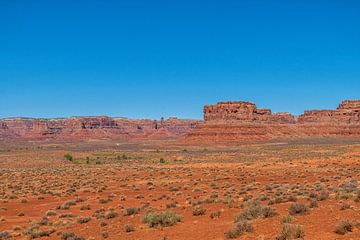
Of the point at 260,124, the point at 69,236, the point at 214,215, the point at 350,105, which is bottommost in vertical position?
the point at 69,236

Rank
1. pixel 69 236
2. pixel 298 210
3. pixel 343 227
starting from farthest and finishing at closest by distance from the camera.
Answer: pixel 298 210
pixel 69 236
pixel 343 227

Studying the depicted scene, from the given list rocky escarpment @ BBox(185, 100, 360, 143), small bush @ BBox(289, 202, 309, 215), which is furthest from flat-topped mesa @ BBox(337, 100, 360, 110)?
small bush @ BBox(289, 202, 309, 215)

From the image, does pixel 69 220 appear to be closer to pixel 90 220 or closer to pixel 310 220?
pixel 90 220

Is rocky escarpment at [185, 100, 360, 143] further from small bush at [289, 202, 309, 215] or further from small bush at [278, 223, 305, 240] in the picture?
small bush at [278, 223, 305, 240]

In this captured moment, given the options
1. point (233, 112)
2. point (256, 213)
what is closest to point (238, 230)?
point (256, 213)

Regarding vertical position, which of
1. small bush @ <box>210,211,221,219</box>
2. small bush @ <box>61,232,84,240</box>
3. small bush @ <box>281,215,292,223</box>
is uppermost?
small bush @ <box>281,215,292,223</box>

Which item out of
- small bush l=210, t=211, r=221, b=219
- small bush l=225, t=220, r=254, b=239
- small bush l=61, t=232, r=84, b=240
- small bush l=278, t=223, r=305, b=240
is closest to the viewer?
small bush l=278, t=223, r=305, b=240

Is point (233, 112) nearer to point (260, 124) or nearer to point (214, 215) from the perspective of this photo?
point (260, 124)

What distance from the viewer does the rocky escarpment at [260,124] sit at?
13075 centimetres

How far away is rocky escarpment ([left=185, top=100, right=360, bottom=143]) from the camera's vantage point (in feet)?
429

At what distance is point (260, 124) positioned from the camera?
142250 millimetres

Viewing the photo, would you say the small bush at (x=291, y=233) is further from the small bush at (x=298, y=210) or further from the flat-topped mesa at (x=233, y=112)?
the flat-topped mesa at (x=233, y=112)

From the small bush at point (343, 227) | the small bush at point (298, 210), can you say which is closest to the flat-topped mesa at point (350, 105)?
the small bush at point (298, 210)

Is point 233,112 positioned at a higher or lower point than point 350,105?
lower
